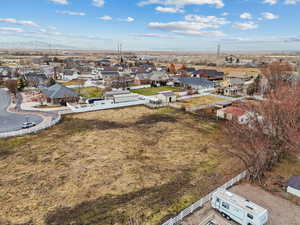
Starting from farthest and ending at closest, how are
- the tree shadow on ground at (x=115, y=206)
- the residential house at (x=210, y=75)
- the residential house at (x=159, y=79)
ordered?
the residential house at (x=210, y=75)
the residential house at (x=159, y=79)
the tree shadow on ground at (x=115, y=206)

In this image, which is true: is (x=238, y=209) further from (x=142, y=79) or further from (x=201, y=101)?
(x=142, y=79)

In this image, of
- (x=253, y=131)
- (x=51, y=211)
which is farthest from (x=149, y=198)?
(x=253, y=131)

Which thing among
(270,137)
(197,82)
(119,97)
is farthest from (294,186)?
(197,82)

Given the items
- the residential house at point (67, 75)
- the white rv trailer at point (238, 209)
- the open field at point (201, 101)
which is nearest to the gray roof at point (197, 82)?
the open field at point (201, 101)

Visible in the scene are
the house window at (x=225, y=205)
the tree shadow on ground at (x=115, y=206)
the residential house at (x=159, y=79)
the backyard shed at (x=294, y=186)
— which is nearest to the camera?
the tree shadow on ground at (x=115, y=206)

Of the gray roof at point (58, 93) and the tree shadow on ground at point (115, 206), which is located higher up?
the gray roof at point (58, 93)

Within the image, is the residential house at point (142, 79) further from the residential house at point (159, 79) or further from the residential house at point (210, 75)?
the residential house at point (210, 75)
